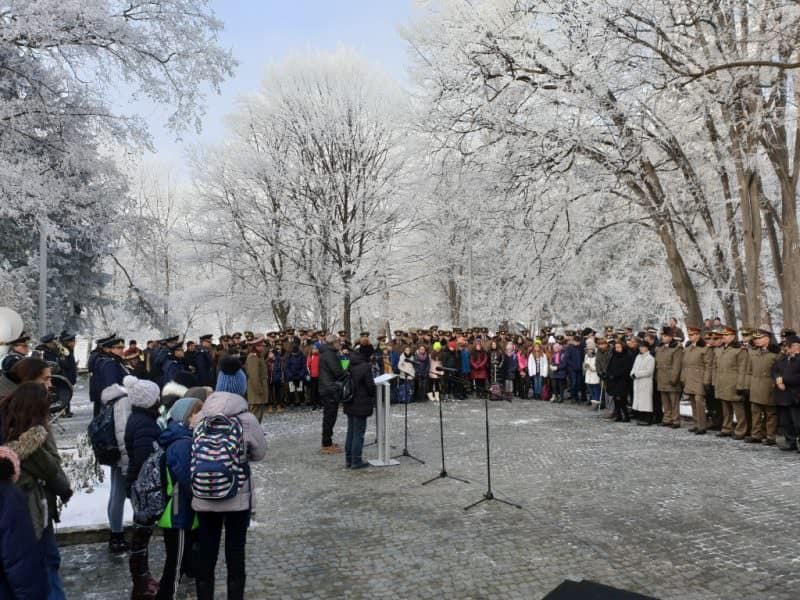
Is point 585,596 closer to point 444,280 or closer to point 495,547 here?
point 495,547

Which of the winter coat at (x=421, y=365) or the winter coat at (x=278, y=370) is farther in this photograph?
the winter coat at (x=421, y=365)

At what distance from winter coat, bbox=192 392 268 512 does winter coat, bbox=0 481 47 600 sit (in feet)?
3.41

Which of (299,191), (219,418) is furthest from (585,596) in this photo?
(299,191)

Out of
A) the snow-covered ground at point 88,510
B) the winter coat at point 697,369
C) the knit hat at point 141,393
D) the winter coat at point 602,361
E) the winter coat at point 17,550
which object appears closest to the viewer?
the winter coat at point 17,550

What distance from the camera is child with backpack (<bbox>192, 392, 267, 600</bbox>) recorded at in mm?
4328

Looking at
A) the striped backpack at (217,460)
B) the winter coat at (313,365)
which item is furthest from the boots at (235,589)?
the winter coat at (313,365)

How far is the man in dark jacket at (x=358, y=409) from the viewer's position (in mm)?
9734

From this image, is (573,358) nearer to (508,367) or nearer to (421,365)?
(508,367)

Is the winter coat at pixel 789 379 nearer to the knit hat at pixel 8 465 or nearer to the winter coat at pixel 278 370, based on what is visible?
the knit hat at pixel 8 465

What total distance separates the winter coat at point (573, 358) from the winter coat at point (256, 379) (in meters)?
8.87

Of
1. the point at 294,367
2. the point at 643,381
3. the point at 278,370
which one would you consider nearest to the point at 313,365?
the point at 294,367

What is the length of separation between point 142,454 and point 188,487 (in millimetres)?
693

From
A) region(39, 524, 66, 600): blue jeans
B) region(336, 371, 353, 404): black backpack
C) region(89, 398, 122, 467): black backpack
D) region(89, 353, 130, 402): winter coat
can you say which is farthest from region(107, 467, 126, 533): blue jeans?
region(336, 371, 353, 404): black backpack

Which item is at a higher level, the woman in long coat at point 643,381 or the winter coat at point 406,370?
the winter coat at point 406,370
